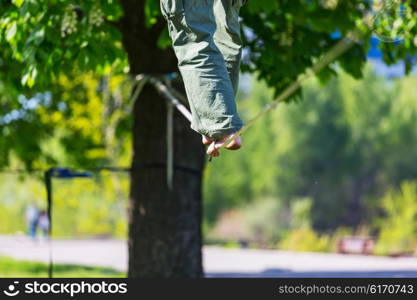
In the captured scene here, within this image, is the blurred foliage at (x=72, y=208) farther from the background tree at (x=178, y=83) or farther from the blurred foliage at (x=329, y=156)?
the background tree at (x=178, y=83)

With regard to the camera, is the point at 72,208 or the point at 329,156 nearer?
the point at 72,208

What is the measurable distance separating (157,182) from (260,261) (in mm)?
5458

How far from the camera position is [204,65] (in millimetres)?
2799

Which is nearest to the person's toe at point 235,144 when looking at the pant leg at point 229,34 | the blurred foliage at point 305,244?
the pant leg at point 229,34

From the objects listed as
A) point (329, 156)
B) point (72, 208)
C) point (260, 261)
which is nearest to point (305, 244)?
point (260, 261)

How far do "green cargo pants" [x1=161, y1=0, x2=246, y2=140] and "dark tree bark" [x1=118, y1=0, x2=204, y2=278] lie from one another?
330cm

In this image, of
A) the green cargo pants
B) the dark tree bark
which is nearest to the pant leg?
the green cargo pants

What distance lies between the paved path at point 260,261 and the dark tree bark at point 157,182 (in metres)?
1.70

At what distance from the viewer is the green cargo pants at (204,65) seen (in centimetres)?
276

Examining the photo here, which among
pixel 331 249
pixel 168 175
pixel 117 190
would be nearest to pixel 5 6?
pixel 168 175

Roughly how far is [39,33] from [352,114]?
19.6 m

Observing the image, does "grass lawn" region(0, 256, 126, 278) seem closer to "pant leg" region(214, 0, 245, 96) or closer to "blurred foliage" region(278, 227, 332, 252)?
"blurred foliage" region(278, 227, 332, 252)

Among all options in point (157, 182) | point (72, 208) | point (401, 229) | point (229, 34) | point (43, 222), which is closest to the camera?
point (229, 34)

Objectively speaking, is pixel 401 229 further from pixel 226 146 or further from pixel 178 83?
pixel 226 146
